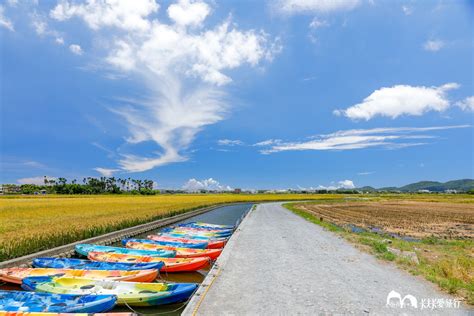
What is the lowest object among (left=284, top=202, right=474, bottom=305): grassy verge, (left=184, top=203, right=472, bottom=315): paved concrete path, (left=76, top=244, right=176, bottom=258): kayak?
(left=284, top=202, right=474, bottom=305): grassy verge

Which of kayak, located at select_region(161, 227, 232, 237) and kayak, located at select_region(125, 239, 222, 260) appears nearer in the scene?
kayak, located at select_region(125, 239, 222, 260)

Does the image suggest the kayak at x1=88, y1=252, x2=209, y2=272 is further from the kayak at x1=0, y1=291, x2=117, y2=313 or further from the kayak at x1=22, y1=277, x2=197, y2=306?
the kayak at x1=0, y1=291, x2=117, y2=313

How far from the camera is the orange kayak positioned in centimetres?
945

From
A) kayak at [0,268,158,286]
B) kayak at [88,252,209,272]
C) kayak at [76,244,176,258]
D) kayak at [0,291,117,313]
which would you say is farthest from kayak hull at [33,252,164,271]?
kayak at [0,291,117,313]

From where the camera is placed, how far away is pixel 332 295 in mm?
7730

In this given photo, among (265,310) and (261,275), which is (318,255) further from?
(265,310)

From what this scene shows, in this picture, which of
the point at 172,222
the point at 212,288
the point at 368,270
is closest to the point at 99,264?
the point at 212,288

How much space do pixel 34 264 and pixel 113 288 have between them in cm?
561

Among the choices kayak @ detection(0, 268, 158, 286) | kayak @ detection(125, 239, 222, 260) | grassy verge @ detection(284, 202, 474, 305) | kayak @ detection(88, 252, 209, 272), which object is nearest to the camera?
grassy verge @ detection(284, 202, 474, 305)

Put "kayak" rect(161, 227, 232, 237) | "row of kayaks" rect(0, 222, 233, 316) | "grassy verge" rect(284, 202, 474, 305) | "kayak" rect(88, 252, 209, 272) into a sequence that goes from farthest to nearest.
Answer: "kayak" rect(161, 227, 232, 237), "kayak" rect(88, 252, 209, 272), "grassy verge" rect(284, 202, 474, 305), "row of kayaks" rect(0, 222, 233, 316)

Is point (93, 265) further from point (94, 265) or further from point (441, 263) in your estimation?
point (441, 263)

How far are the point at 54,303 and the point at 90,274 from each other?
2.65 meters

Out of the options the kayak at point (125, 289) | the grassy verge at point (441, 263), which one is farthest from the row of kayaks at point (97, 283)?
the grassy verge at point (441, 263)

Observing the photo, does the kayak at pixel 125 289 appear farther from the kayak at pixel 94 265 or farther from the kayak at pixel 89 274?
the kayak at pixel 94 265
